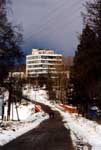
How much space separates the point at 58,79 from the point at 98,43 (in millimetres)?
115174

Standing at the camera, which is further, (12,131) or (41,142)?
(12,131)

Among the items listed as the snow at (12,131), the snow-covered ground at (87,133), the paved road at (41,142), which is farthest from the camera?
the snow at (12,131)

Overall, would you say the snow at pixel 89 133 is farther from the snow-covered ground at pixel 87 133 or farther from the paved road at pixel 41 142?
the paved road at pixel 41 142

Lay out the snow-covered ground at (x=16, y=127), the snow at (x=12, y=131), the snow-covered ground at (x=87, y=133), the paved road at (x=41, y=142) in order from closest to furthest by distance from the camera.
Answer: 1. the paved road at (x=41, y=142)
2. the snow-covered ground at (x=87, y=133)
3. the snow at (x=12, y=131)
4. the snow-covered ground at (x=16, y=127)

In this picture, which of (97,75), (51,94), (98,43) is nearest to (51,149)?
(98,43)

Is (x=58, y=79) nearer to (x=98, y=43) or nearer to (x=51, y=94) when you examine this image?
(x=51, y=94)

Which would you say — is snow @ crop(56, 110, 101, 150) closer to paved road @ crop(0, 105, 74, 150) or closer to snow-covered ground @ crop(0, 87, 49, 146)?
paved road @ crop(0, 105, 74, 150)

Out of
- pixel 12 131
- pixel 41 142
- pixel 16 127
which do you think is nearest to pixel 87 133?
pixel 12 131

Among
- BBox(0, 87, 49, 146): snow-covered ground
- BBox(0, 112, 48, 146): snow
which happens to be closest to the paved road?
BBox(0, 112, 48, 146): snow

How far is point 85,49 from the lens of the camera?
1720 inches

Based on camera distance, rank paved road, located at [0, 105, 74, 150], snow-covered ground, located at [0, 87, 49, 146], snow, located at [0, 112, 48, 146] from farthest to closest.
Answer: snow-covered ground, located at [0, 87, 49, 146] → snow, located at [0, 112, 48, 146] → paved road, located at [0, 105, 74, 150]

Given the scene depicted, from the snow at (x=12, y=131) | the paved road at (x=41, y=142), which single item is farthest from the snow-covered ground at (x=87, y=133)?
the snow at (x=12, y=131)

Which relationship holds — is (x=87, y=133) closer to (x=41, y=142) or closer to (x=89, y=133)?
(x=89, y=133)

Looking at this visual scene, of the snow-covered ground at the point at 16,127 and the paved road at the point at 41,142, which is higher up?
the snow-covered ground at the point at 16,127
